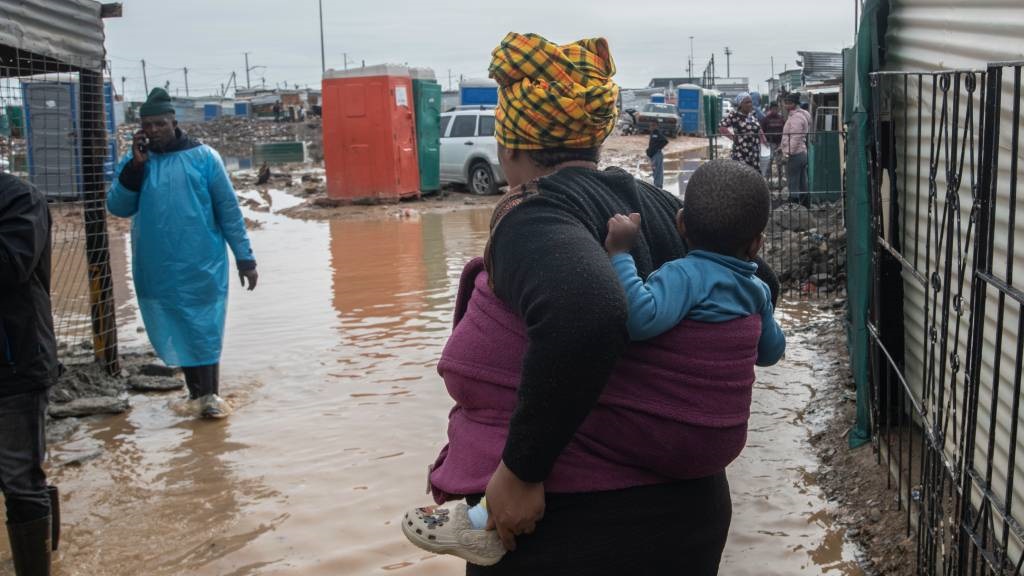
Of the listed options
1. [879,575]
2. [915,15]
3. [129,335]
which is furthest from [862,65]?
[129,335]

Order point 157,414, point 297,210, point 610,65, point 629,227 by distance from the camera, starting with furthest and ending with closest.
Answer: point 297,210
point 157,414
point 610,65
point 629,227

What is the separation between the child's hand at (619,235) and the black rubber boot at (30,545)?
288 centimetres

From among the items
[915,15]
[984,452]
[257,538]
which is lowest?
[257,538]

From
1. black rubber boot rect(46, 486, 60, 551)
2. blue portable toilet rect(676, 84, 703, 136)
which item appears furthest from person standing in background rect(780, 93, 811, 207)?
blue portable toilet rect(676, 84, 703, 136)

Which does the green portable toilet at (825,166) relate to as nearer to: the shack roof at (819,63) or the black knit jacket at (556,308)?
the shack roof at (819,63)

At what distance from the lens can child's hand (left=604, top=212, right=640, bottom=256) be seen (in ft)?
5.93

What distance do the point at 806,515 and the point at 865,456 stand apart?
607 millimetres

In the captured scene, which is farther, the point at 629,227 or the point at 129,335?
the point at 129,335

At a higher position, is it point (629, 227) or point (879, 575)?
point (629, 227)

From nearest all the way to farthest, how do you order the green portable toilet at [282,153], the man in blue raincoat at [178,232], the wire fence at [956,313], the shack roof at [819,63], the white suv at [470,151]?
1. the wire fence at [956,313]
2. the man in blue raincoat at [178,232]
3. the white suv at [470,151]
4. the shack roof at [819,63]
5. the green portable toilet at [282,153]

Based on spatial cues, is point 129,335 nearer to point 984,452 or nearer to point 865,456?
point 865,456

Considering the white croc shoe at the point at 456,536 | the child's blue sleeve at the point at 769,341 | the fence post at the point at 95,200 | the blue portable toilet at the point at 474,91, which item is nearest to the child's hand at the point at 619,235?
the child's blue sleeve at the point at 769,341

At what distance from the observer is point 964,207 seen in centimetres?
385

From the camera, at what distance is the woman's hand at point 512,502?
5.82 feet
